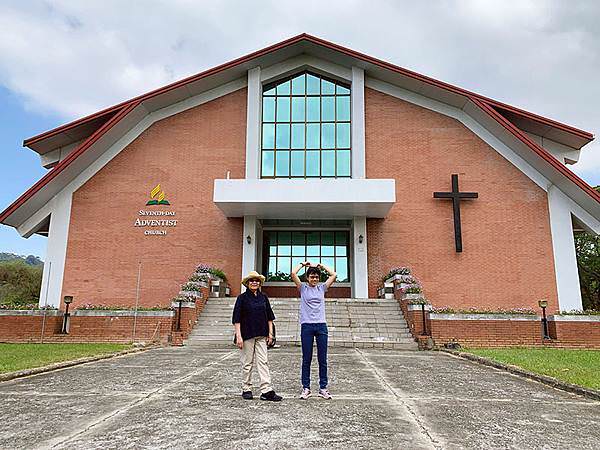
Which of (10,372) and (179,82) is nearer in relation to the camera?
(10,372)

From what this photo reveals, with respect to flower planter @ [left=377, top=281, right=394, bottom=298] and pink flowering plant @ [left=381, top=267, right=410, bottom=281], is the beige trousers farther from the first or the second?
pink flowering plant @ [left=381, top=267, right=410, bottom=281]

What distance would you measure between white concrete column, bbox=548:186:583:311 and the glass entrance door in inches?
314

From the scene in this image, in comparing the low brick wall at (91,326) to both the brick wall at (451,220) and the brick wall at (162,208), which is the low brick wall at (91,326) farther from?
the brick wall at (451,220)

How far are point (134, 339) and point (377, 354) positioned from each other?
261 inches

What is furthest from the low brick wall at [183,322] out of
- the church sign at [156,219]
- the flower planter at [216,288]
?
the church sign at [156,219]

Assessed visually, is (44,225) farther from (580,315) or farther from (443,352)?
(580,315)

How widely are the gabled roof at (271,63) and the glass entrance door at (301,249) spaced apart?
6.75 m

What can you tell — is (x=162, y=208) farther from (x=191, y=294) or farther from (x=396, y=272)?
(x=396, y=272)

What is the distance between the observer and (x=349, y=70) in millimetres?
19828

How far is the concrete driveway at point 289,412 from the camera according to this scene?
3.71 metres

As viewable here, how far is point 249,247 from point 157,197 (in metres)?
4.19

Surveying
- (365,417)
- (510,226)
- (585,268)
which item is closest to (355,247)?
(510,226)

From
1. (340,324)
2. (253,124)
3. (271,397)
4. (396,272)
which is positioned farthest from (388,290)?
(271,397)

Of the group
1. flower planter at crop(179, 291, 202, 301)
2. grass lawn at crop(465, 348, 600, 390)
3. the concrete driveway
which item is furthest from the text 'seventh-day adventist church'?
the concrete driveway
